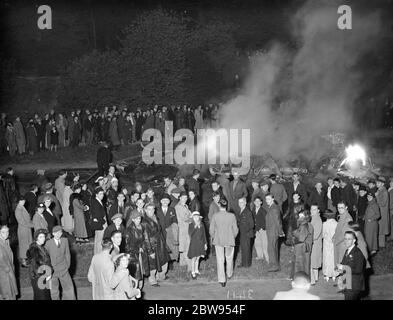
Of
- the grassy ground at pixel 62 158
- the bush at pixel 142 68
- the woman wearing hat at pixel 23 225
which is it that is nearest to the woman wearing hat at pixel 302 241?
the woman wearing hat at pixel 23 225

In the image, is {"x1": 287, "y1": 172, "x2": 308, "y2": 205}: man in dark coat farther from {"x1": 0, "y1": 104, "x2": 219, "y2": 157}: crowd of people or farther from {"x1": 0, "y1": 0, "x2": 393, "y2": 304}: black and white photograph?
{"x1": 0, "y1": 104, "x2": 219, "y2": 157}: crowd of people

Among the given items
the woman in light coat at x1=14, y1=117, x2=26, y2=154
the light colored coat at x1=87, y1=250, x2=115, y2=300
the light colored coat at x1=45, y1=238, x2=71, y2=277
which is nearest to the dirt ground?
the light colored coat at x1=45, y1=238, x2=71, y2=277

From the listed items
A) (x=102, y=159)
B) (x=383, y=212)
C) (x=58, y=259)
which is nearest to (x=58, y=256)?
(x=58, y=259)

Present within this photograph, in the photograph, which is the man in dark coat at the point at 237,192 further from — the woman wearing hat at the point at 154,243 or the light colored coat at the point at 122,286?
the light colored coat at the point at 122,286

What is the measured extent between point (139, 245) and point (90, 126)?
12981 mm

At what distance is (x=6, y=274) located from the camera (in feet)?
26.4

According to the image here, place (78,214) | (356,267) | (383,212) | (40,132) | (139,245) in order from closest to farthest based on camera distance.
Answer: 1. (356,267)
2. (139,245)
3. (78,214)
4. (383,212)
5. (40,132)

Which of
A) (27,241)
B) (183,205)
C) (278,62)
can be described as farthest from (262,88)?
(27,241)

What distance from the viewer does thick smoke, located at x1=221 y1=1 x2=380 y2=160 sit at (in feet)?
67.4

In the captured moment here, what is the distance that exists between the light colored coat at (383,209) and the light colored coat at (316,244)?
2811 mm

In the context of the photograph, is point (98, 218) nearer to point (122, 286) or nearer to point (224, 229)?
point (224, 229)

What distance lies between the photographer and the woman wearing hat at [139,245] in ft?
27.8

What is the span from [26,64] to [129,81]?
188 inches
